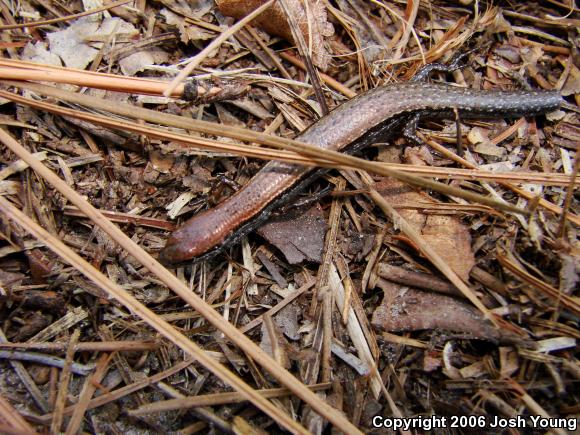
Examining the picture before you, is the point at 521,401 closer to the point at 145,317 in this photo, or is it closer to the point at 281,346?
the point at 281,346

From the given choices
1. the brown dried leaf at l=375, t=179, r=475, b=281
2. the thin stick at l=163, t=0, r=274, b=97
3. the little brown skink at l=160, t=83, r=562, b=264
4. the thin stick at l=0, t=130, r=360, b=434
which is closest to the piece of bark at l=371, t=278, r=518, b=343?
the brown dried leaf at l=375, t=179, r=475, b=281

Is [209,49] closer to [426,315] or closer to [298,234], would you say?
[298,234]

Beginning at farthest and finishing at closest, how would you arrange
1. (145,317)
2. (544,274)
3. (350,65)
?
(350,65)
(544,274)
(145,317)

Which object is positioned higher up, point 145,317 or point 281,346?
point 145,317

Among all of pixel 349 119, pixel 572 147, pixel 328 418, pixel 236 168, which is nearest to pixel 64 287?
pixel 236 168

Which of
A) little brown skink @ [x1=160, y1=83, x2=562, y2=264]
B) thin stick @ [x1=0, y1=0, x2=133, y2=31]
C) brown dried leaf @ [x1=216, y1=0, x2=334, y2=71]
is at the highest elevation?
thin stick @ [x1=0, y1=0, x2=133, y2=31]

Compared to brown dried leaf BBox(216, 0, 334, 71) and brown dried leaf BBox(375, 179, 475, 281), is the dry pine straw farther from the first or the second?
brown dried leaf BBox(216, 0, 334, 71)

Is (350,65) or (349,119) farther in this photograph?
(350,65)

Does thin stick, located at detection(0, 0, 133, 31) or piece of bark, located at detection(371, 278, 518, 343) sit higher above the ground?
thin stick, located at detection(0, 0, 133, 31)

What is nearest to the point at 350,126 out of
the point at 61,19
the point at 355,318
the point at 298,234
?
the point at 298,234
